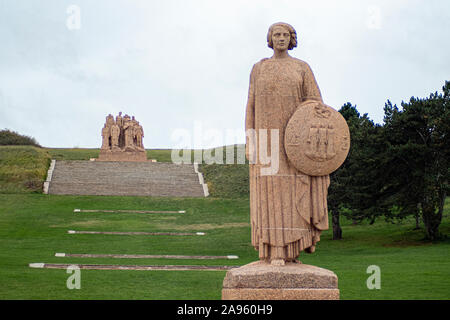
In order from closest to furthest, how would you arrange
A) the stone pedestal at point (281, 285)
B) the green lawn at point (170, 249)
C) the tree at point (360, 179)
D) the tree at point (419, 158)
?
1. the stone pedestal at point (281, 285)
2. the green lawn at point (170, 249)
3. the tree at point (419, 158)
4. the tree at point (360, 179)

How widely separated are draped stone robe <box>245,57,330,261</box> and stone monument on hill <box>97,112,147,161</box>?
46.6 m

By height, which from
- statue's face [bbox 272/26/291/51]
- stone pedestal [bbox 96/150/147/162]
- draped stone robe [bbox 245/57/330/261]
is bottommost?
draped stone robe [bbox 245/57/330/261]

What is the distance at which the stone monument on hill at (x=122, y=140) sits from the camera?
55.6 metres

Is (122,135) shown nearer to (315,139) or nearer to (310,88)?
(310,88)

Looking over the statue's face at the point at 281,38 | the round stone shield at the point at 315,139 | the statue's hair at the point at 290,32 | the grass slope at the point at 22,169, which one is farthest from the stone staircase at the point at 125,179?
the round stone shield at the point at 315,139

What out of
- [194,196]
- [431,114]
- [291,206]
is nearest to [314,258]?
[431,114]

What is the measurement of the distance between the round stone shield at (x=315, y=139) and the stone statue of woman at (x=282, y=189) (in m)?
0.19

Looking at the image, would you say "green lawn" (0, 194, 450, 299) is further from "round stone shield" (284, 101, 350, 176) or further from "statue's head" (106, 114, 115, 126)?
"statue's head" (106, 114, 115, 126)

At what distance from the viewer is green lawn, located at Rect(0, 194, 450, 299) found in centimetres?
1466

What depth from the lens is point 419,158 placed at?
2620 centimetres

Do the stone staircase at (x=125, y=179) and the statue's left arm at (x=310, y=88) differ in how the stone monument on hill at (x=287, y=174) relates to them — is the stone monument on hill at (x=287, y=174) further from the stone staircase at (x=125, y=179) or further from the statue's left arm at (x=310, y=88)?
the stone staircase at (x=125, y=179)

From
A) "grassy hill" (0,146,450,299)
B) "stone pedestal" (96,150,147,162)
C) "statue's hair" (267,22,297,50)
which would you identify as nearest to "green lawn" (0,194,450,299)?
"grassy hill" (0,146,450,299)

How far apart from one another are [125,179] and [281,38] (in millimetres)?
38828
